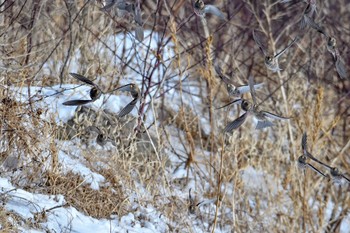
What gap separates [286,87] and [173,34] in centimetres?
255

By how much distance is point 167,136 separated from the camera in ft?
18.6

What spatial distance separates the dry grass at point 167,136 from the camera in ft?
14.6

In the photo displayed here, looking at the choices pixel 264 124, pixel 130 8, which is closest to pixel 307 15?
pixel 264 124

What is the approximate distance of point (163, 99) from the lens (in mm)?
6523

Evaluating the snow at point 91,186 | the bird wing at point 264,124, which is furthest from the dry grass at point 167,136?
the bird wing at point 264,124

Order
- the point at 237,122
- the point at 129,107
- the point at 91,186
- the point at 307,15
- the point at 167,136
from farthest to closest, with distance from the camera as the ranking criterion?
the point at 167,136
the point at 91,186
the point at 307,15
the point at 129,107
the point at 237,122

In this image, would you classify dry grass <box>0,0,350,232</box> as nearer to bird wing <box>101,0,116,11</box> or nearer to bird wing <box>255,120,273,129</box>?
bird wing <box>255,120,273,129</box>

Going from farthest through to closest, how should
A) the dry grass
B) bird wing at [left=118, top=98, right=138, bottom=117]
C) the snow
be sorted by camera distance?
the dry grass < the snow < bird wing at [left=118, top=98, right=138, bottom=117]

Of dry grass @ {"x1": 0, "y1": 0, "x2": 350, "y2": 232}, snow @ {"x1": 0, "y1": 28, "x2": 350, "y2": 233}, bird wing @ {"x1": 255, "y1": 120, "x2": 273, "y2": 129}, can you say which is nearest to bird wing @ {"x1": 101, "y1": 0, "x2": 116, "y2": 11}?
snow @ {"x1": 0, "y1": 28, "x2": 350, "y2": 233}

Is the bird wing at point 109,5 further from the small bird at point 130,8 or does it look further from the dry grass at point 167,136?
the dry grass at point 167,136

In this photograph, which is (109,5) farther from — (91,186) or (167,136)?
(167,136)

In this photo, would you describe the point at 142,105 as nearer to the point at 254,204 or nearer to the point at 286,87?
the point at 254,204

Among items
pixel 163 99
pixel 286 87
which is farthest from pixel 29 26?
pixel 286 87

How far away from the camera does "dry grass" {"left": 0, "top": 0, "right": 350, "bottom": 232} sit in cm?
444
